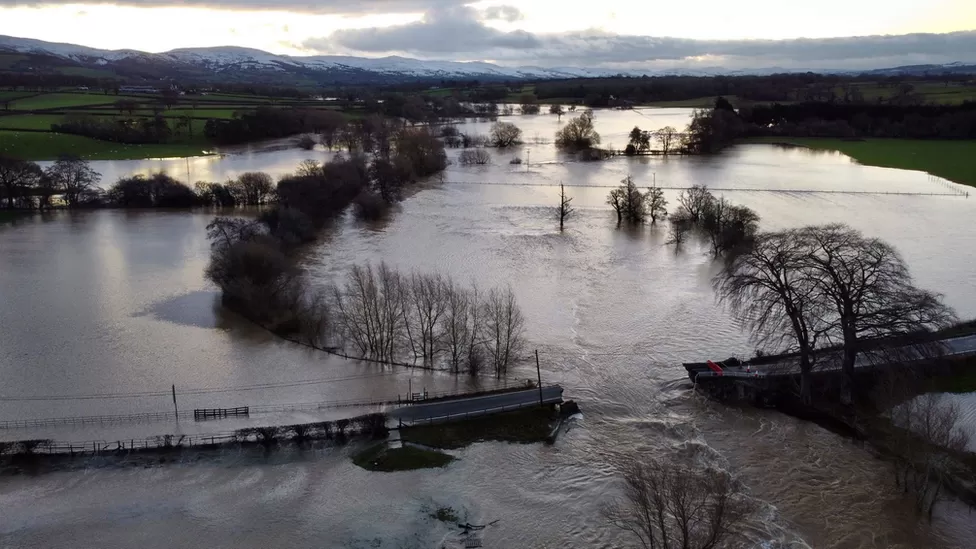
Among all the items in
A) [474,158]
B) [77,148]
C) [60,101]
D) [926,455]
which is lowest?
[926,455]

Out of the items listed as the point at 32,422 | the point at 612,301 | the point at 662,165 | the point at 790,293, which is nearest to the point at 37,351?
the point at 32,422

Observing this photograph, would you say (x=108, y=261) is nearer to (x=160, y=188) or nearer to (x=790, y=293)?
(x=160, y=188)

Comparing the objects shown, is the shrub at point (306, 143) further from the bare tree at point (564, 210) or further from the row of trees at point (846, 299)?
the row of trees at point (846, 299)

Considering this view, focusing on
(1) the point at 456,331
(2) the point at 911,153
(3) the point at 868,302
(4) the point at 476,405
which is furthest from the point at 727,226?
(2) the point at 911,153

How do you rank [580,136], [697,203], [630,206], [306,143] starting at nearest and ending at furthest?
[697,203] → [630,206] → [580,136] → [306,143]

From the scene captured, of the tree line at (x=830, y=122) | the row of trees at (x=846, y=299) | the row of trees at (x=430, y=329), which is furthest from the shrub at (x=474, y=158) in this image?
the row of trees at (x=846, y=299)

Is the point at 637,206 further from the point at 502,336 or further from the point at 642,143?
the point at 642,143

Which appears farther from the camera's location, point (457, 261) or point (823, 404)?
point (457, 261)
